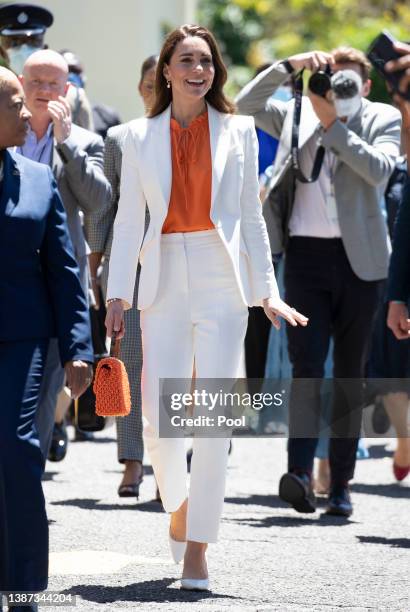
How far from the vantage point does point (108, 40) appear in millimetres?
28078

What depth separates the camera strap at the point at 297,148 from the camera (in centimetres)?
817

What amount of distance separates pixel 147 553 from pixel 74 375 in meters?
1.69

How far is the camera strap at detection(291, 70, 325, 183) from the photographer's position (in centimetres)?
817

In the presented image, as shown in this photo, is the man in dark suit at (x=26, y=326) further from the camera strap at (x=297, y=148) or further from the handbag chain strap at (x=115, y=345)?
the camera strap at (x=297, y=148)

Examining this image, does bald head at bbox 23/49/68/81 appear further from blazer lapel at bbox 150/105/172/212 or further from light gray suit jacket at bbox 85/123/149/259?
blazer lapel at bbox 150/105/172/212

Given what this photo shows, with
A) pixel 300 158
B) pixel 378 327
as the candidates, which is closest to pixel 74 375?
pixel 300 158

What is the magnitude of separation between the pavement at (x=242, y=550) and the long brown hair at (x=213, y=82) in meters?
1.88

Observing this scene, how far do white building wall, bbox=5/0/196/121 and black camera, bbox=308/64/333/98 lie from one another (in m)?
20.1

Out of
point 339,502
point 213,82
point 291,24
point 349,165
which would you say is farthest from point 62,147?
point 291,24

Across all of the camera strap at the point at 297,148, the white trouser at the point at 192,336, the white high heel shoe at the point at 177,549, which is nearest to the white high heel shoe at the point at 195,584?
the white trouser at the point at 192,336

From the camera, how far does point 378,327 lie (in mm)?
10469

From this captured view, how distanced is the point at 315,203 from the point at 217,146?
2.01m

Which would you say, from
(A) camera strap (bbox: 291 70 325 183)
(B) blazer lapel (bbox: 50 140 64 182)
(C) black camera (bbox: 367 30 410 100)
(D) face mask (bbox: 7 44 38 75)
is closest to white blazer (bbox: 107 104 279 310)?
(C) black camera (bbox: 367 30 410 100)

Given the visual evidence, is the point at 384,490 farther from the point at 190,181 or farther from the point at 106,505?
the point at 190,181
